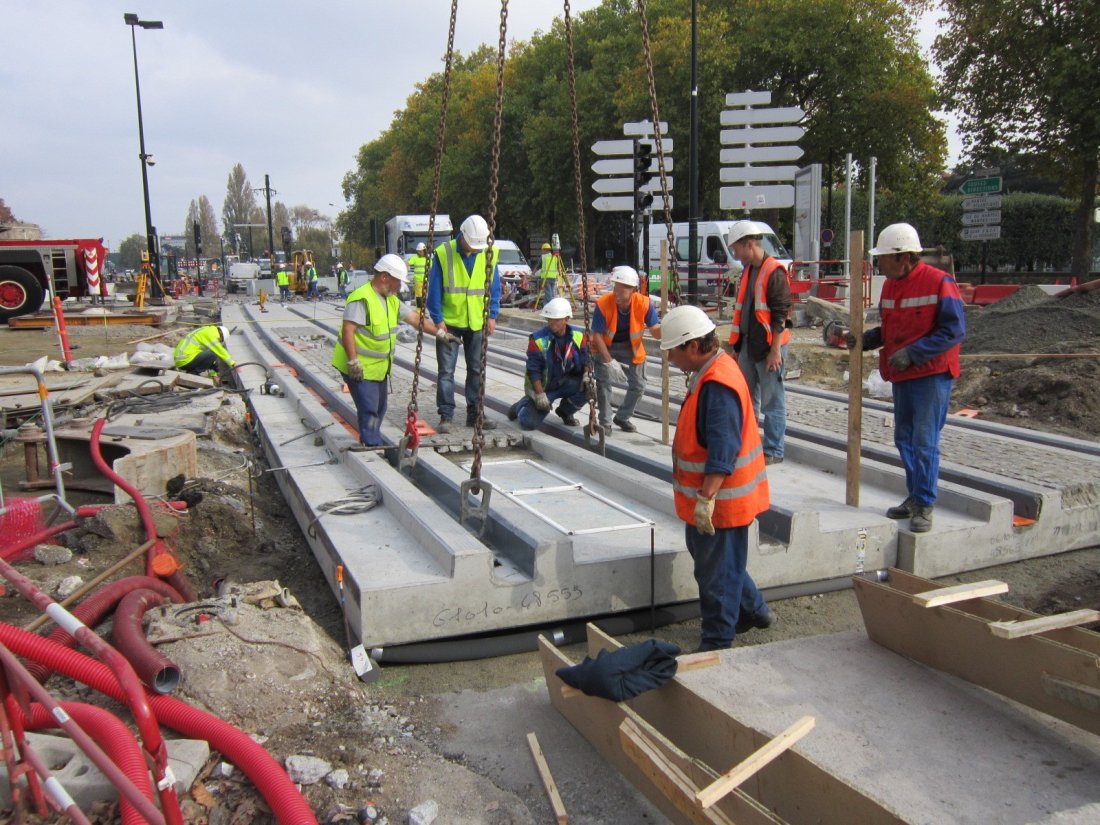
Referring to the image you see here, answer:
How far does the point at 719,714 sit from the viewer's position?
339cm

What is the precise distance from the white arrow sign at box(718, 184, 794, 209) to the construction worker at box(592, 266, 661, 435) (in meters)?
8.19

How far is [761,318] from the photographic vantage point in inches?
255

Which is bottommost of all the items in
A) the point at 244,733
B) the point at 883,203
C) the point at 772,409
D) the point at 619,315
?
the point at 244,733

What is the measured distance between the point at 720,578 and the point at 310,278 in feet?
113

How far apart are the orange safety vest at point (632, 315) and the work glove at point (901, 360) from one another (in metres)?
2.69

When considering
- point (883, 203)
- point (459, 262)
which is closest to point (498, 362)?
point (459, 262)

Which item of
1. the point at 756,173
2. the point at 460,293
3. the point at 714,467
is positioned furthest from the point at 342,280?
the point at 714,467

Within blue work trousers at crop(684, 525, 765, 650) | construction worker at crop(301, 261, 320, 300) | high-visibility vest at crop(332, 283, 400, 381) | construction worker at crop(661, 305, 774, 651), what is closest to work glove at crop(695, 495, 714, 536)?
construction worker at crop(661, 305, 774, 651)

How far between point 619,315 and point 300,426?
379 cm

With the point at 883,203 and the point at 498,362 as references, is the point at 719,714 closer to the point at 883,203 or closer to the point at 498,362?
the point at 498,362

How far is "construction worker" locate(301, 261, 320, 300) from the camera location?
3553 centimetres

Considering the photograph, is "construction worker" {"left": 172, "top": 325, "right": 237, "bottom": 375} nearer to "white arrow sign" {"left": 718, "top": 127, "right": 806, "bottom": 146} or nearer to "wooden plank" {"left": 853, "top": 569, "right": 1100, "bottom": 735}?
"white arrow sign" {"left": 718, "top": 127, "right": 806, "bottom": 146}

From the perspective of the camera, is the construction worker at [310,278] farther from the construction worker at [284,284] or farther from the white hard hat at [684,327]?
the white hard hat at [684,327]

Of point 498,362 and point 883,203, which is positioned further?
point 883,203
